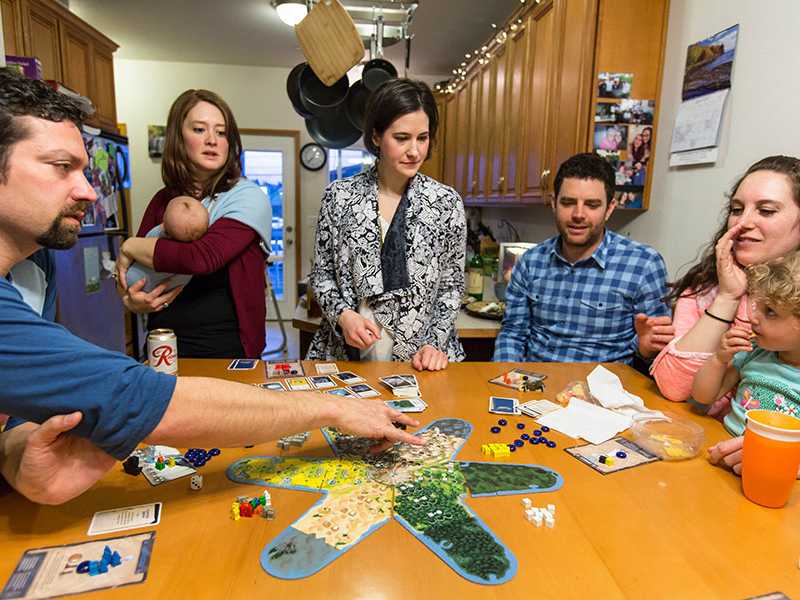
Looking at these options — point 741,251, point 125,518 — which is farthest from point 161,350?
point 741,251

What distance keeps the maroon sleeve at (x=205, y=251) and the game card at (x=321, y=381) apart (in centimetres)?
42

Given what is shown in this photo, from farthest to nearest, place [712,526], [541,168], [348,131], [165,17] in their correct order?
[165,17], [348,131], [541,168], [712,526]

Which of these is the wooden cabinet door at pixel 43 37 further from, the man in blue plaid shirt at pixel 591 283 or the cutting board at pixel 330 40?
the man in blue plaid shirt at pixel 591 283

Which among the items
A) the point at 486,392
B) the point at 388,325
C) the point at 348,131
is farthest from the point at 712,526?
the point at 348,131

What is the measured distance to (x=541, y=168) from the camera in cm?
278

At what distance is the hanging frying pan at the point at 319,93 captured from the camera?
283cm

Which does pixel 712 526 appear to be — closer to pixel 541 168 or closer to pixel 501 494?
pixel 501 494

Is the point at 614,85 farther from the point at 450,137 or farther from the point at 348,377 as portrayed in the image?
the point at 450,137

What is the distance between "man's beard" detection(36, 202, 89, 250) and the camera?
92 centimetres

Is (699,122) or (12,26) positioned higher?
(12,26)

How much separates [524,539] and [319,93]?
8.42ft

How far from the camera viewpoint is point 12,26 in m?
2.99

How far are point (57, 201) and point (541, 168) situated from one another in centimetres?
234

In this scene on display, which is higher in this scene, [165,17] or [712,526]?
[165,17]
